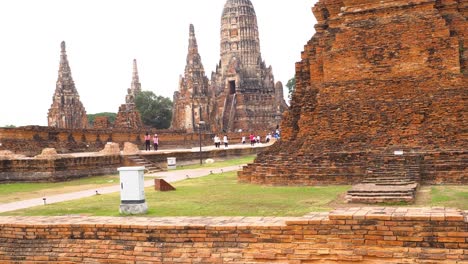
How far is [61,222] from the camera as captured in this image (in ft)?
24.7

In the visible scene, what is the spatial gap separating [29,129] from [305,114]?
14439 millimetres

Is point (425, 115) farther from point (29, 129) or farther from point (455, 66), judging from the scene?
point (29, 129)

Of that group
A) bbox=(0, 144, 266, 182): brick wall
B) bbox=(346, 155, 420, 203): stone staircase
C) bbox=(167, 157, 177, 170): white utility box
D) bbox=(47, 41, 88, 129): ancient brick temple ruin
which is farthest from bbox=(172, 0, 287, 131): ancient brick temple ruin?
bbox=(346, 155, 420, 203): stone staircase

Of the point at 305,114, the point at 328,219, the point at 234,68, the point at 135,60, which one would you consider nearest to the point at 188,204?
the point at 328,219

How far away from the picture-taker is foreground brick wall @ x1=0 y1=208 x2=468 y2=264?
5.88m

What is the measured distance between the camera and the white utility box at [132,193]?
8289 millimetres

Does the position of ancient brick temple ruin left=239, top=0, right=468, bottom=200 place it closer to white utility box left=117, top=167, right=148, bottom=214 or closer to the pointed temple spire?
white utility box left=117, top=167, right=148, bottom=214

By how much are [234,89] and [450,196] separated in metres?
58.9

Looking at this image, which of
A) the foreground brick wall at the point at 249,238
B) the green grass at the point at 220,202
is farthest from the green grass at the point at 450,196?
the foreground brick wall at the point at 249,238

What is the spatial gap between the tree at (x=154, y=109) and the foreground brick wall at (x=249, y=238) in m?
65.2

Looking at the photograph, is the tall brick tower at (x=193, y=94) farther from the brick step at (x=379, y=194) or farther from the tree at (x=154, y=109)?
the brick step at (x=379, y=194)

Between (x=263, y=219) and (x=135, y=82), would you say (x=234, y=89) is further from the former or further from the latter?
(x=263, y=219)

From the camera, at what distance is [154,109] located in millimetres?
73125

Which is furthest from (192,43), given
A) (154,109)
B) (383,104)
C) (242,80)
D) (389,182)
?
(389,182)
